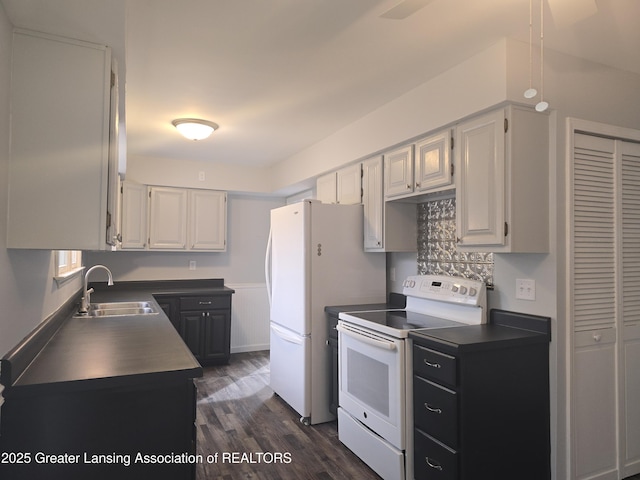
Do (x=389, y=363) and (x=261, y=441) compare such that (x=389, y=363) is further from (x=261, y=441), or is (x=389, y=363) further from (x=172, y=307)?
(x=172, y=307)

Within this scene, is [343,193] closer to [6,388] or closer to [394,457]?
[394,457]

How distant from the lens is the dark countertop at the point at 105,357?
4.57 ft

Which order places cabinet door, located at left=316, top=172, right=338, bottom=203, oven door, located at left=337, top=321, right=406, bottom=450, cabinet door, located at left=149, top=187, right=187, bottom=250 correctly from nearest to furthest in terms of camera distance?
oven door, located at left=337, top=321, right=406, bottom=450 → cabinet door, located at left=316, top=172, right=338, bottom=203 → cabinet door, located at left=149, top=187, right=187, bottom=250

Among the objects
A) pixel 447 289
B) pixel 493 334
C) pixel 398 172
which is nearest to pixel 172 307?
pixel 398 172

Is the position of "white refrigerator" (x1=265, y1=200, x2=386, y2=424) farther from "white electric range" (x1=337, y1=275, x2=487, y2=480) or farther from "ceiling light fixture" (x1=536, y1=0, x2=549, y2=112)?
"ceiling light fixture" (x1=536, y1=0, x2=549, y2=112)

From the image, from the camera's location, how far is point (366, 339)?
2.55 meters

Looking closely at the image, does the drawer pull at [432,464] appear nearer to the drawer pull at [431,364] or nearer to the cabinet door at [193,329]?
the drawer pull at [431,364]

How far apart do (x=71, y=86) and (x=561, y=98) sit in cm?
233

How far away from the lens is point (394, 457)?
229 cm

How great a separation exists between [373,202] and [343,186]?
51cm

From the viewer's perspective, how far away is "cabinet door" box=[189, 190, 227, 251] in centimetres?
497

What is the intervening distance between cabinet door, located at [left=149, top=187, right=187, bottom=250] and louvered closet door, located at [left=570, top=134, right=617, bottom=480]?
3942 mm

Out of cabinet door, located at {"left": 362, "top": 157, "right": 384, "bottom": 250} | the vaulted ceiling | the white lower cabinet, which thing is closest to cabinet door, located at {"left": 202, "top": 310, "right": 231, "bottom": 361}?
the white lower cabinet

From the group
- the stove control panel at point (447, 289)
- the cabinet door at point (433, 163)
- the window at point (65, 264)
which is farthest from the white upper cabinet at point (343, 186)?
the window at point (65, 264)
